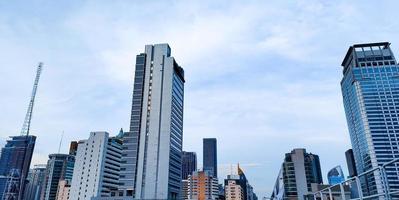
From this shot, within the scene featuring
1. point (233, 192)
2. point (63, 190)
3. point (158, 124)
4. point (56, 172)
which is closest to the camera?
point (158, 124)

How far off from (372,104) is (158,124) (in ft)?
353

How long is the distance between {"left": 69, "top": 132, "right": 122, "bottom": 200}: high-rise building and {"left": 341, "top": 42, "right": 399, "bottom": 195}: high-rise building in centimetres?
10839

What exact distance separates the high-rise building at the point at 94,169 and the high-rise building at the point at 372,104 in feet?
356

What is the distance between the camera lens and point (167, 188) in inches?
3433

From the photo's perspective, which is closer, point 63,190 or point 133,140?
point 133,140

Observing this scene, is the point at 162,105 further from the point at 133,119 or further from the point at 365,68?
the point at 365,68

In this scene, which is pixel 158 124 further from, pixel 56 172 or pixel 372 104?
pixel 56 172

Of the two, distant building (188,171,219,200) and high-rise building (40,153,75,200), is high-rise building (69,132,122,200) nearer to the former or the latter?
distant building (188,171,219,200)

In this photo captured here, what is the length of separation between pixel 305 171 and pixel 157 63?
87699 mm

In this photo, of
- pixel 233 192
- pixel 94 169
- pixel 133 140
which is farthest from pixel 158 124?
pixel 233 192

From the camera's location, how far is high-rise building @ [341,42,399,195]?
136125 millimetres

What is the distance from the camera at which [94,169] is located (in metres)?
111

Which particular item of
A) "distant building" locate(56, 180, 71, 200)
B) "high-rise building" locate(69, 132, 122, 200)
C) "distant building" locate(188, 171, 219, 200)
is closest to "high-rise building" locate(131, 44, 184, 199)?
"high-rise building" locate(69, 132, 122, 200)

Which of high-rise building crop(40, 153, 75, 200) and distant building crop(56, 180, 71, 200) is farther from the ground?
high-rise building crop(40, 153, 75, 200)
